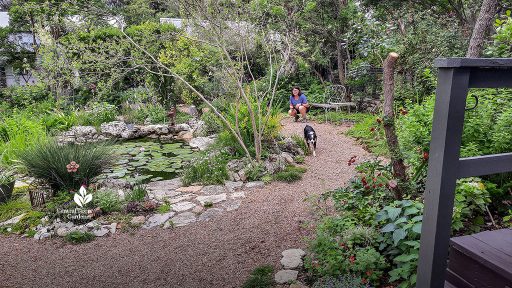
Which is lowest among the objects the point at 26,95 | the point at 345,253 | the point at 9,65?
the point at 345,253

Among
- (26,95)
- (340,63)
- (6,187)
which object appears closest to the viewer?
(6,187)

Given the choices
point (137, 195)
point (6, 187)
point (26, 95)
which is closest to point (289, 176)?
point (137, 195)

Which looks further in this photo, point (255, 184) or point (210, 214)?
point (255, 184)

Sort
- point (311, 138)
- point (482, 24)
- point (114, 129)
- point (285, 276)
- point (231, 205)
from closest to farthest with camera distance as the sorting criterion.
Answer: point (285, 276) → point (231, 205) → point (482, 24) → point (311, 138) → point (114, 129)

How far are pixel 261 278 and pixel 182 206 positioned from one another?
6.47ft

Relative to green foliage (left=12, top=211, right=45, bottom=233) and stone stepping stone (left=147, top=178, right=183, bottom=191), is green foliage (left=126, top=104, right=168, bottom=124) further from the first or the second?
green foliage (left=12, top=211, right=45, bottom=233)

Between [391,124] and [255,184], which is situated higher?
[391,124]

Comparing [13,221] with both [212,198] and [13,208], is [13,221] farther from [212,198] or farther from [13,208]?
[212,198]

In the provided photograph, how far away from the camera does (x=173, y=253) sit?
3.34m

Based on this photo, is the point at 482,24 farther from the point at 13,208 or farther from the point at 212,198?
the point at 13,208

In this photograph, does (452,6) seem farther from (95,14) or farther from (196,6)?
(95,14)

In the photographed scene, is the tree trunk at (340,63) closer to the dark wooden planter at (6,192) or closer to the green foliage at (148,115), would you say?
the green foliage at (148,115)

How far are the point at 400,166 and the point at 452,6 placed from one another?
7.30m

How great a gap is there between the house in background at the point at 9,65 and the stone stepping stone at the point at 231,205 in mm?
10417
